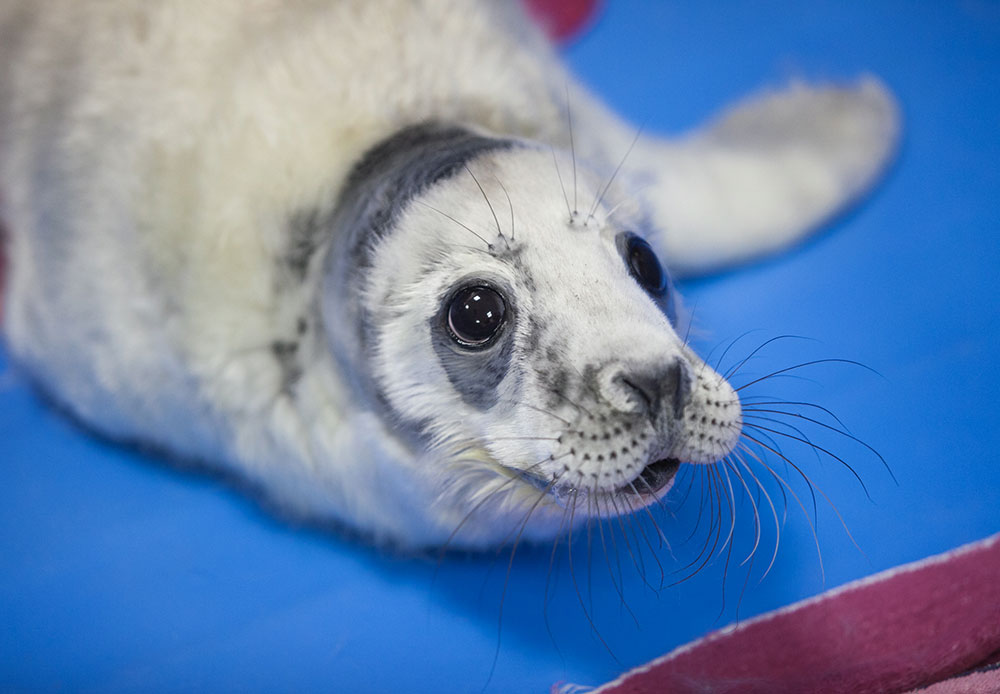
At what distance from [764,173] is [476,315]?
4.12ft

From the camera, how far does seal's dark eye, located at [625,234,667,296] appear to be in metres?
1.46

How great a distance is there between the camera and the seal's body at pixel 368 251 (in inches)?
52.1

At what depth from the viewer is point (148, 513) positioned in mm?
1952

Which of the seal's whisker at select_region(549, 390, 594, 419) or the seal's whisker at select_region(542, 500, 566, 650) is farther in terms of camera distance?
the seal's whisker at select_region(542, 500, 566, 650)

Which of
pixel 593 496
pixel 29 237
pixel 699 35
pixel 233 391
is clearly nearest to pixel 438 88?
pixel 233 391

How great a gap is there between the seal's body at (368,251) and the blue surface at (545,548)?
0.38ft

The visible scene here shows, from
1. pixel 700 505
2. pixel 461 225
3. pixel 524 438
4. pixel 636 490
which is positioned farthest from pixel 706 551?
pixel 461 225

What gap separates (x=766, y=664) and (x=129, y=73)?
171cm

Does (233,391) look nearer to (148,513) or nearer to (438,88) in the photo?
(148,513)

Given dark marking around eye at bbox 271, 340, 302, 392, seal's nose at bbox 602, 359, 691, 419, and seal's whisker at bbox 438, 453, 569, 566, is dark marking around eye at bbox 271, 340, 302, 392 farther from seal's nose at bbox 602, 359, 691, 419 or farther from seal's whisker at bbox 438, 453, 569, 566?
seal's nose at bbox 602, 359, 691, 419

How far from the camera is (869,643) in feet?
4.77

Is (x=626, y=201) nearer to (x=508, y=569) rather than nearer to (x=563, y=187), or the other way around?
(x=563, y=187)

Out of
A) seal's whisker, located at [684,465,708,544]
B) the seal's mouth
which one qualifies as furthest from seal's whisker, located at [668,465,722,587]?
the seal's mouth

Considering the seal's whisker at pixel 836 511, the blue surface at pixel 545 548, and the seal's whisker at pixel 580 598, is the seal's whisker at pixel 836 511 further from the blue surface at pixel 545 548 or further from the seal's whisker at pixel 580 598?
the seal's whisker at pixel 580 598
